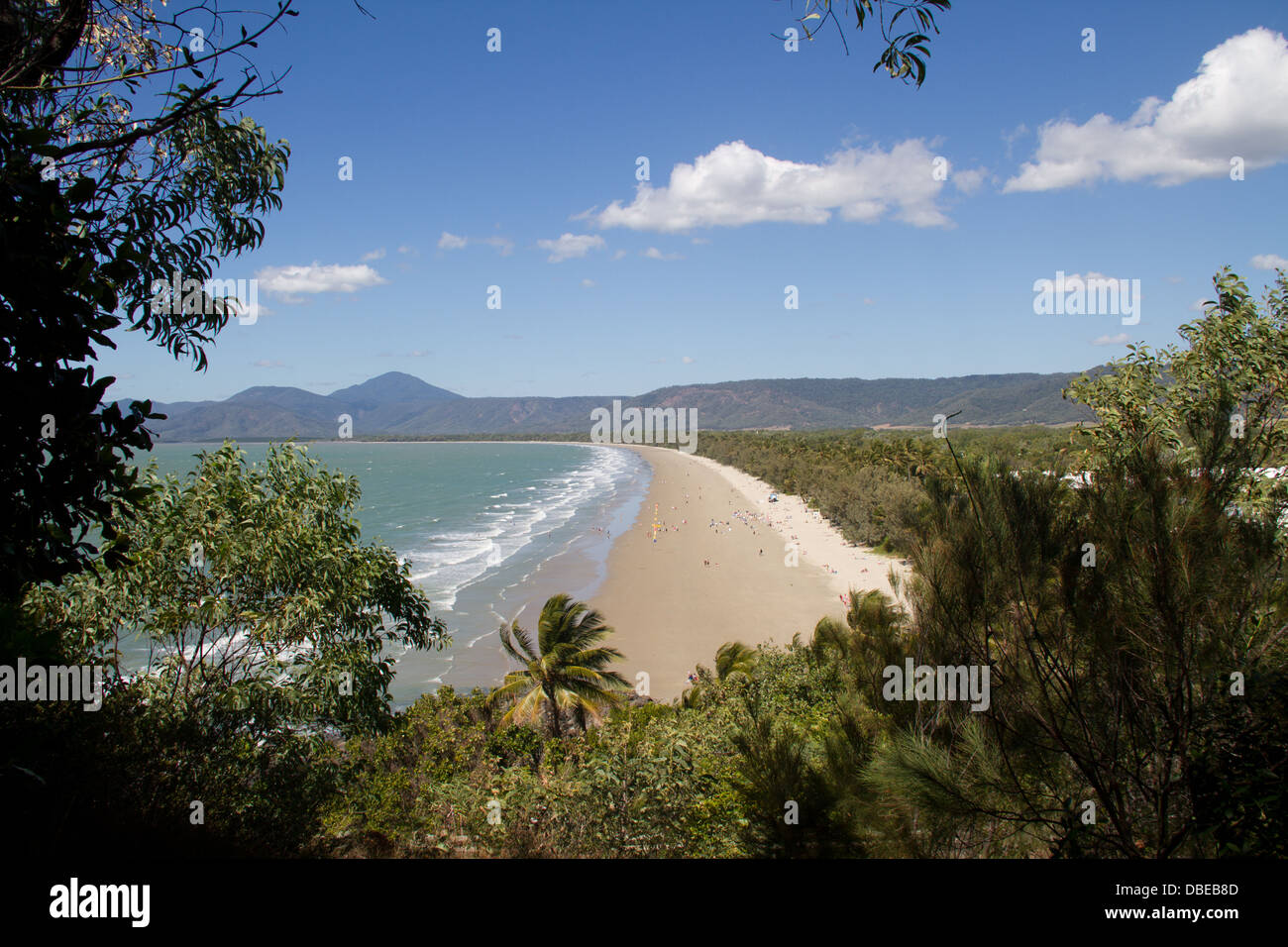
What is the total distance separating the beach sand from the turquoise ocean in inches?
99.1

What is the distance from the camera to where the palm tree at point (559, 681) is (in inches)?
642

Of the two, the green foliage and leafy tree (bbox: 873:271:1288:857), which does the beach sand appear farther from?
the green foliage

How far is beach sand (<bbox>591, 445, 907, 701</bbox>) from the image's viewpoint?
2531 centimetres

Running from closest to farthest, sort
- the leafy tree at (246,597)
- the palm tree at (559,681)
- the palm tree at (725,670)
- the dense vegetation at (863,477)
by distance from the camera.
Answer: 1. the leafy tree at (246,597)
2. the palm tree at (559,681)
3. the palm tree at (725,670)
4. the dense vegetation at (863,477)

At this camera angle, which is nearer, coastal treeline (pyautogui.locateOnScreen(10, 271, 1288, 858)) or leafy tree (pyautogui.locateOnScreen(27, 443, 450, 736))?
coastal treeline (pyautogui.locateOnScreen(10, 271, 1288, 858))

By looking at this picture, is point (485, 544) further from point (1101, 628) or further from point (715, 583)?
point (1101, 628)

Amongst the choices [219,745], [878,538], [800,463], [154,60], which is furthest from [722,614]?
[800,463]

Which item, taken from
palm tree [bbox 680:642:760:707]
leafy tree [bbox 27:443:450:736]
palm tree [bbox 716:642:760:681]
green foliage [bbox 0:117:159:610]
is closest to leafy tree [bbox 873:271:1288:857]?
green foliage [bbox 0:117:159:610]

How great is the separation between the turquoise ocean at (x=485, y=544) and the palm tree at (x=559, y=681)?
4.98m

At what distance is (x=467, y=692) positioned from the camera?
68.1 feet

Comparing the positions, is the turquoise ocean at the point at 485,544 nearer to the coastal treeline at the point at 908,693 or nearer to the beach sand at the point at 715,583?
the coastal treeline at the point at 908,693

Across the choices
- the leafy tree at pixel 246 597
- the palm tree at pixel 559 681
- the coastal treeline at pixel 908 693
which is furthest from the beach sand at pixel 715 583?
the leafy tree at pixel 246 597
